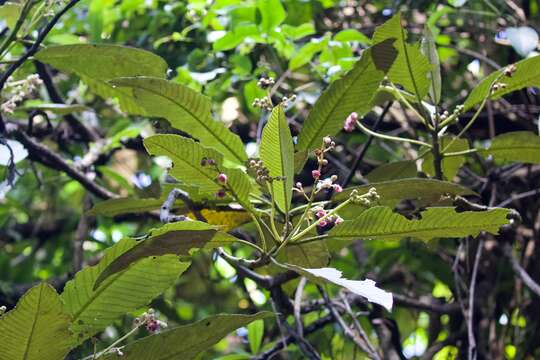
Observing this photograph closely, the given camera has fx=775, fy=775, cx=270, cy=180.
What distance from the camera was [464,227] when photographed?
→ 110 cm

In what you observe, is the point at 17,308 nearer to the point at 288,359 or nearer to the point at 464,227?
the point at 464,227

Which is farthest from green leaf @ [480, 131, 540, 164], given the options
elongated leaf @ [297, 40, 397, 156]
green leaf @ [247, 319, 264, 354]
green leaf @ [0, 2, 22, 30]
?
green leaf @ [0, 2, 22, 30]

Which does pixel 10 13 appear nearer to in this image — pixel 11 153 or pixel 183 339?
pixel 11 153

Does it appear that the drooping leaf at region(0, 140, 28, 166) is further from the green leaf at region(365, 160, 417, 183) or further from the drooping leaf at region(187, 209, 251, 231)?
the green leaf at region(365, 160, 417, 183)

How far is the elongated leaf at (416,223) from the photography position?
1090mm

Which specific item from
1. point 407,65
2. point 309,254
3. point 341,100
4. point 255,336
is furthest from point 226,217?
point 255,336

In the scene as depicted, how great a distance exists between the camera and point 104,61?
148 cm

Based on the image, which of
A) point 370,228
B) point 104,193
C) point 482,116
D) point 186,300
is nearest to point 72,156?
point 104,193

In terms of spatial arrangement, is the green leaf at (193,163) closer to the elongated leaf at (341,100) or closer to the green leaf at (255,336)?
the elongated leaf at (341,100)

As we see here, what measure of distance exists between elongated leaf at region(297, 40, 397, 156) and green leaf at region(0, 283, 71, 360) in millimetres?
472

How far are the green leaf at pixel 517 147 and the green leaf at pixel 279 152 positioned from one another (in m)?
0.49

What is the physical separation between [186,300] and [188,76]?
1.18 metres

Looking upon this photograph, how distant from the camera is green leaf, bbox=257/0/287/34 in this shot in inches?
68.1

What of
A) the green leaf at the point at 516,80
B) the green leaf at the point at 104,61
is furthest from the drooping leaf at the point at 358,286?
the green leaf at the point at 104,61
